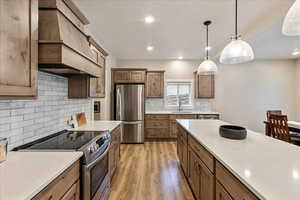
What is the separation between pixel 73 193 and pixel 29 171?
15.8 inches

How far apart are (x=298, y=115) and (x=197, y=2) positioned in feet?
18.1

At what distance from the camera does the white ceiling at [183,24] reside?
91.3 inches

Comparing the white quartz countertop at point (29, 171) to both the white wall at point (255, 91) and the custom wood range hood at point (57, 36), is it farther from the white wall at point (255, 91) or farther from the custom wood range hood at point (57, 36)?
the white wall at point (255, 91)

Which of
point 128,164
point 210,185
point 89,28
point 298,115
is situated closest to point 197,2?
point 89,28

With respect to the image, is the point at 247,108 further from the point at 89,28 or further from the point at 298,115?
the point at 89,28

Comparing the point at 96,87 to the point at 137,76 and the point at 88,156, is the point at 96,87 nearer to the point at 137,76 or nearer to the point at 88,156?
the point at 88,156

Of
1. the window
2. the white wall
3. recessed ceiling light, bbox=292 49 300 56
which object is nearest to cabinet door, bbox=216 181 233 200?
the window

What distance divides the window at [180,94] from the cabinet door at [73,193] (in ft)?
14.8

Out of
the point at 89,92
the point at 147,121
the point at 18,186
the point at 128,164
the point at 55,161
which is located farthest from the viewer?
the point at 147,121

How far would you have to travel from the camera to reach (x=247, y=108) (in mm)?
5414

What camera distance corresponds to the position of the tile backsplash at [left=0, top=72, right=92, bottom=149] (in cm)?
136

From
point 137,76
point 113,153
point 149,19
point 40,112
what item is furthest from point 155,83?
point 40,112

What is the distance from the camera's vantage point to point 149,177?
2730mm

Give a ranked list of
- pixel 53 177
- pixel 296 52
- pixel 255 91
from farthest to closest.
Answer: pixel 255 91 < pixel 296 52 < pixel 53 177
